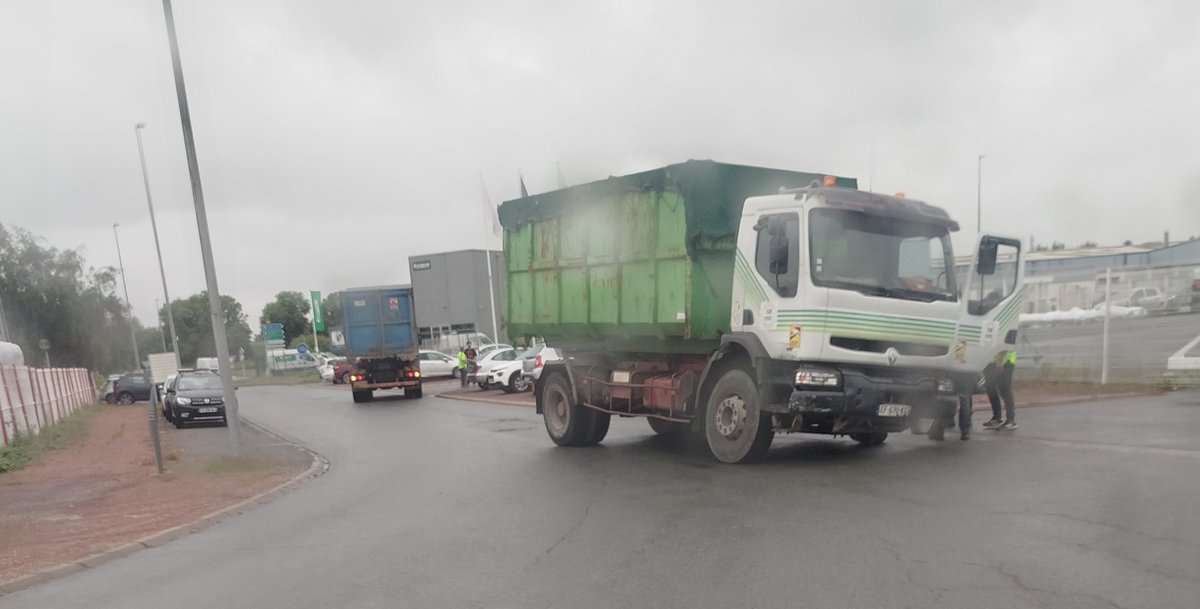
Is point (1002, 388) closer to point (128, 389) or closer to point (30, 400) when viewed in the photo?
point (30, 400)

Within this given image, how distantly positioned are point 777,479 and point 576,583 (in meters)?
3.68

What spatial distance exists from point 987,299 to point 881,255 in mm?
1530

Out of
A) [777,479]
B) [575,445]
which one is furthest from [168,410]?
[777,479]

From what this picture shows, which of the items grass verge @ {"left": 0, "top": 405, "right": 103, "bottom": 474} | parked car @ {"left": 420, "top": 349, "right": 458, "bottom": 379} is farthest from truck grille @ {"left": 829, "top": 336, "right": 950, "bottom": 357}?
parked car @ {"left": 420, "top": 349, "right": 458, "bottom": 379}

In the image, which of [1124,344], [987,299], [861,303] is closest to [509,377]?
[1124,344]

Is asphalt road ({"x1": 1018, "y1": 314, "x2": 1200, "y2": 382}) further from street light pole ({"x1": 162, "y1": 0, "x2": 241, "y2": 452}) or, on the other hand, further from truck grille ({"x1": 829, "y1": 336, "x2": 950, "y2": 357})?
street light pole ({"x1": 162, "y1": 0, "x2": 241, "y2": 452})

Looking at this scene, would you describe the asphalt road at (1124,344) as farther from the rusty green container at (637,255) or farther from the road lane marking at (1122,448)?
the rusty green container at (637,255)

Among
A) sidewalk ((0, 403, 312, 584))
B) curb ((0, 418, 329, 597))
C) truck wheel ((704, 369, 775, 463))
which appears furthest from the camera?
truck wheel ((704, 369, 775, 463))

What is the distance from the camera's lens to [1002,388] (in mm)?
11273

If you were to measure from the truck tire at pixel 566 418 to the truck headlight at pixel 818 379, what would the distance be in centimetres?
430

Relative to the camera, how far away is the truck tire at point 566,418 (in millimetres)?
12422

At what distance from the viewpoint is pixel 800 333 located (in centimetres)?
→ 863

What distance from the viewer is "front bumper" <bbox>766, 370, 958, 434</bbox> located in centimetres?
867

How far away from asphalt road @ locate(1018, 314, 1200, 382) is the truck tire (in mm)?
8646
